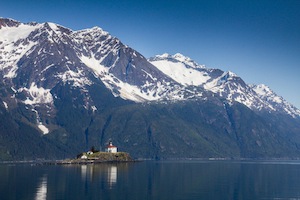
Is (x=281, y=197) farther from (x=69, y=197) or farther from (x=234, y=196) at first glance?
(x=69, y=197)

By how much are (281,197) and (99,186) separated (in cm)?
6352

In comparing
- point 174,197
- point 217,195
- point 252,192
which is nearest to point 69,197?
point 174,197

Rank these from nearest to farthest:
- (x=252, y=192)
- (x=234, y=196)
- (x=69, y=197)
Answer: (x=69, y=197) < (x=234, y=196) < (x=252, y=192)

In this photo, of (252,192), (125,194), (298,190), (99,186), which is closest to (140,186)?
(99,186)

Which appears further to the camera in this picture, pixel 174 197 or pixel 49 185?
pixel 49 185

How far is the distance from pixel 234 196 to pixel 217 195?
212 inches

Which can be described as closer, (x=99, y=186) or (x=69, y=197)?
(x=69, y=197)

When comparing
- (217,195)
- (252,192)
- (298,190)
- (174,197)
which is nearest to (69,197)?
(174,197)

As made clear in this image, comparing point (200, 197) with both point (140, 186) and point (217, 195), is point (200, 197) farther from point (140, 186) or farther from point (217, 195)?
point (140, 186)

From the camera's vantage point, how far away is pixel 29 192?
575 feet

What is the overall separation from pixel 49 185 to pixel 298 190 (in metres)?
89.8

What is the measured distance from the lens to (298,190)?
649ft

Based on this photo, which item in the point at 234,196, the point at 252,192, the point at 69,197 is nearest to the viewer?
the point at 69,197

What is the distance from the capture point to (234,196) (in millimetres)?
174500
